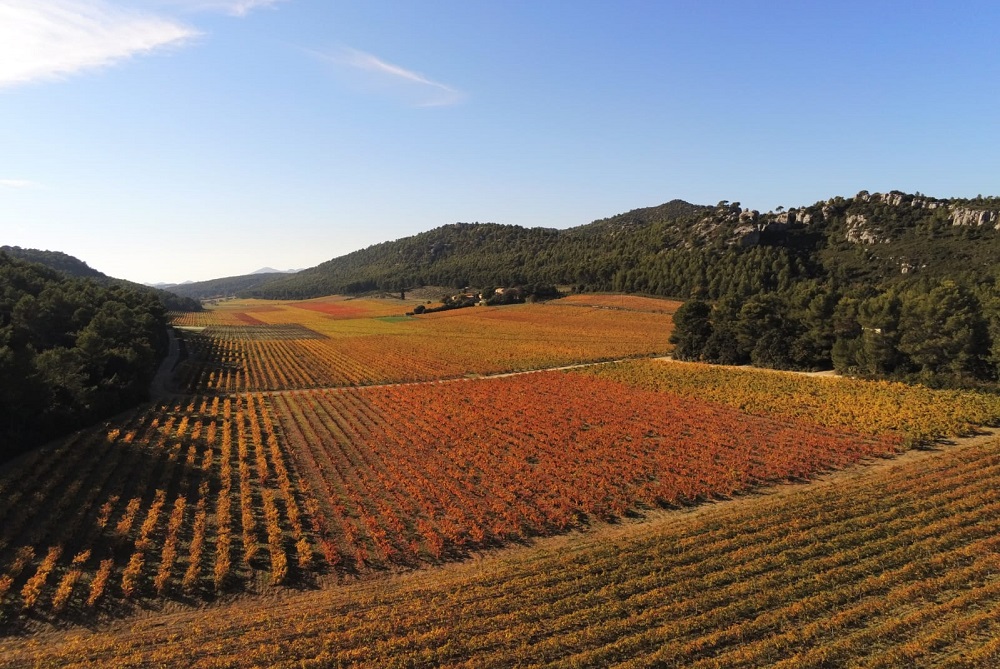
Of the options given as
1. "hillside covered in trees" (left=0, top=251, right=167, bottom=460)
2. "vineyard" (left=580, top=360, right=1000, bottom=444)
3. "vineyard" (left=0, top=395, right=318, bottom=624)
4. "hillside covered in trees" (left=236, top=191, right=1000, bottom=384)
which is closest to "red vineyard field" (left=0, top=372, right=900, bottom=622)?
"vineyard" (left=0, top=395, right=318, bottom=624)

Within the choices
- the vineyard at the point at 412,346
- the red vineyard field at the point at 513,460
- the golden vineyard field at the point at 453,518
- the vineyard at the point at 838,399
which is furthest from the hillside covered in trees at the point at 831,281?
the red vineyard field at the point at 513,460

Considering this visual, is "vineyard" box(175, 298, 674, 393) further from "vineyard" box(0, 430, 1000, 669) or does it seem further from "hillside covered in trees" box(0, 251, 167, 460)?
"vineyard" box(0, 430, 1000, 669)

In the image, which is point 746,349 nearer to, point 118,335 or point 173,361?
point 118,335

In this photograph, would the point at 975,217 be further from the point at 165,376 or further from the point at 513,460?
the point at 165,376

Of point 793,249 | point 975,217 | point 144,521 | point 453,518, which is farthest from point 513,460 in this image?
point 975,217

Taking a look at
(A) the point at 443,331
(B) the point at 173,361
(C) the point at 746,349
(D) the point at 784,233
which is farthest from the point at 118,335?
(D) the point at 784,233
